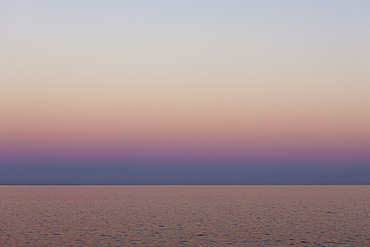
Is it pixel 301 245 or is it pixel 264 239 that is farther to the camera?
pixel 264 239

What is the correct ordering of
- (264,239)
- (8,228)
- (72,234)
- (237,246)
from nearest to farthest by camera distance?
(237,246) → (264,239) → (72,234) → (8,228)

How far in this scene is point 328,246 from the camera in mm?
33750

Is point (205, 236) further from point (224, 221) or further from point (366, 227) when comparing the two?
point (366, 227)

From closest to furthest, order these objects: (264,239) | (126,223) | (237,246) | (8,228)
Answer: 1. (237,246)
2. (264,239)
3. (8,228)
4. (126,223)

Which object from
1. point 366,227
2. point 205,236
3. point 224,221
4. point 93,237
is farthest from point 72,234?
point 366,227

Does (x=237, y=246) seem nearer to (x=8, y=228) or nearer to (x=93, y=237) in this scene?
(x=93, y=237)

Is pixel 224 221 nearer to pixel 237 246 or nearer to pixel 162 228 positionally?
pixel 162 228

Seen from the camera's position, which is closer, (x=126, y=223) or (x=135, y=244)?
(x=135, y=244)

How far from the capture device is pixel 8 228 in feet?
147

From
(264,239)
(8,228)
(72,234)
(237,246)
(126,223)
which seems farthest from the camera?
(126,223)

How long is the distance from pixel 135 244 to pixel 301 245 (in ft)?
45.1

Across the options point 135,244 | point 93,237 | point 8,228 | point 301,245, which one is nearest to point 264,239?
point 301,245

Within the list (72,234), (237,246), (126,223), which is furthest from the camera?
(126,223)

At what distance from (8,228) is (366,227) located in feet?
131
